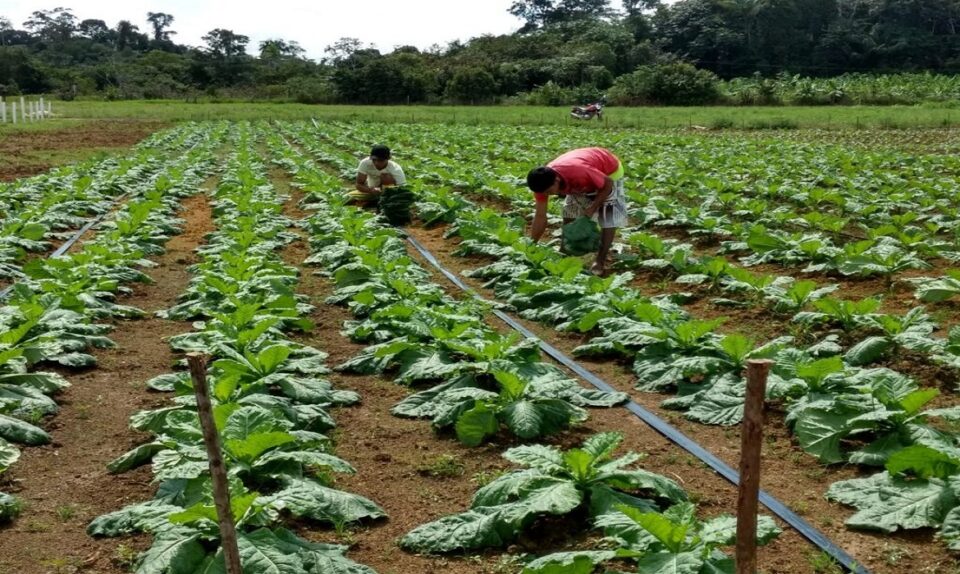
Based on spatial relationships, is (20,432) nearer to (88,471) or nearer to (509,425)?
(88,471)

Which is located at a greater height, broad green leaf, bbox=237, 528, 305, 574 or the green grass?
the green grass

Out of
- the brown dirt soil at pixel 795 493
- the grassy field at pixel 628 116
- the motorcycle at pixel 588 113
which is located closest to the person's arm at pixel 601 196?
the brown dirt soil at pixel 795 493

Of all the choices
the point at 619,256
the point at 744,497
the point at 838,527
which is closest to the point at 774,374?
the point at 838,527

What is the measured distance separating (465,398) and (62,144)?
23392 mm

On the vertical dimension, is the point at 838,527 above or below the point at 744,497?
below

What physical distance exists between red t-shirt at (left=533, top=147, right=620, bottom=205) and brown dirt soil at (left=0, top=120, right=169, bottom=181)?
40.8 ft

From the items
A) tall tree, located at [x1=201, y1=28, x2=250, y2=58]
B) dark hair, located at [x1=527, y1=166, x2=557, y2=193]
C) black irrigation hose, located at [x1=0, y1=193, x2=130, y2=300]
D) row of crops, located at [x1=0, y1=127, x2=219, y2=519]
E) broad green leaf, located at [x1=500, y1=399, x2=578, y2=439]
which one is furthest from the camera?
tall tree, located at [x1=201, y1=28, x2=250, y2=58]

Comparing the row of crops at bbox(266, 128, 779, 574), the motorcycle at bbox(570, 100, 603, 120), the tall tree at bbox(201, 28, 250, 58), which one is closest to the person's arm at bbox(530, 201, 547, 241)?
the row of crops at bbox(266, 128, 779, 574)

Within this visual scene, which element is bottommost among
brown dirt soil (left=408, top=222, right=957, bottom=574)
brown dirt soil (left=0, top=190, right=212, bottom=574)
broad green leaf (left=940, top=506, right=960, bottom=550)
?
brown dirt soil (left=0, top=190, right=212, bottom=574)

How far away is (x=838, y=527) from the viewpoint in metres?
3.78

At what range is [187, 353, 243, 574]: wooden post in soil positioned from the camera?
252 cm

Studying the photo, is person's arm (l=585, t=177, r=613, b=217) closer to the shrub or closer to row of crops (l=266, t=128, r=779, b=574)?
row of crops (l=266, t=128, r=779, b=574)

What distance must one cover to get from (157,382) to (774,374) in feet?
12.1

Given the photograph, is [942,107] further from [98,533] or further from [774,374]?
[98,533]
